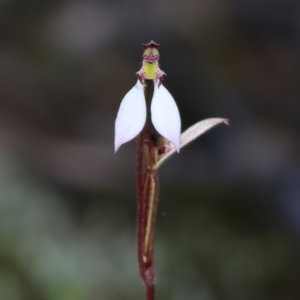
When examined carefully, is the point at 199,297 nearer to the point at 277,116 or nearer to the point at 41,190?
the point at 41,190

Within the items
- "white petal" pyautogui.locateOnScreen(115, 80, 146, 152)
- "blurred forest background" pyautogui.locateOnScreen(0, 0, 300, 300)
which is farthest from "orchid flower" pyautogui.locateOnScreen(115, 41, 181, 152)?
"blurred forest background" pyautogui.locateOnScreen(0, 0, 300, 300)

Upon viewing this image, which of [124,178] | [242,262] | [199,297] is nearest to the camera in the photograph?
[199,297]

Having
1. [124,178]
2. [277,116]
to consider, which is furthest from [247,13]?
[124,178]

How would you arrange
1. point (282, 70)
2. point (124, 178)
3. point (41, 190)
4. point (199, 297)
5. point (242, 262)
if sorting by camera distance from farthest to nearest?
point (282, 70) < point (124, 178) < point (41, 190) < point (242, 262) < point (199, 297)

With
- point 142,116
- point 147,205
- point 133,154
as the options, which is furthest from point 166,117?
point 133,154

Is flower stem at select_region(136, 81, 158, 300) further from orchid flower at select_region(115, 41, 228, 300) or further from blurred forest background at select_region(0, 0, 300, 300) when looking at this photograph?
blurred forest background at select_region(0, 0, 300, 300)

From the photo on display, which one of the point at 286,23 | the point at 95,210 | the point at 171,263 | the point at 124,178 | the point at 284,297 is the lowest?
the point at 284,297

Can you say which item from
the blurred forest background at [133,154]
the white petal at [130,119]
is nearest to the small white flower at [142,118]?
the white petal at [130,119]
